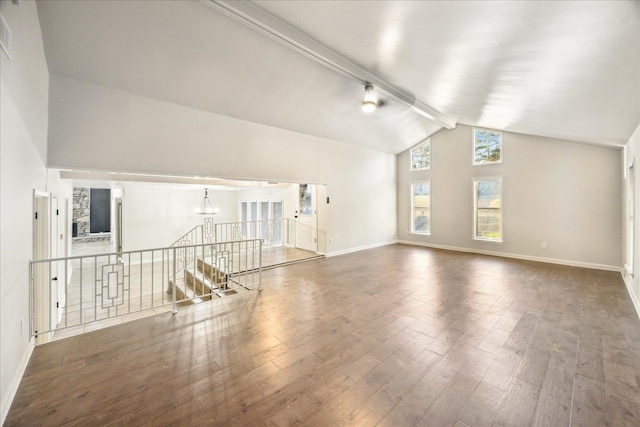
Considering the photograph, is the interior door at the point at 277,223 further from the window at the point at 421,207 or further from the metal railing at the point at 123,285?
the window at the point at 421,207

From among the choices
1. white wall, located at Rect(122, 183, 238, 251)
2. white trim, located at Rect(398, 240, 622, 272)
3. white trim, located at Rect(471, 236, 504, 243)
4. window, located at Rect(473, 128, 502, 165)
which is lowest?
white trim, located at Rect(398, 240, 622, 272)

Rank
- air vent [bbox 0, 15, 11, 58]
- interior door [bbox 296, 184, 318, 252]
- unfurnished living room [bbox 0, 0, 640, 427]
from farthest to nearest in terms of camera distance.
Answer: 1. interior door [bbox 296, 184, 318, 252]
2. unfurnished living room [bbox 0, 0, 640, 427]
3. air vent [bbox 0, 15, 11, 58]

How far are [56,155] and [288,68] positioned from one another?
10.8 ft

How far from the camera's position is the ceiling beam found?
2691 mm

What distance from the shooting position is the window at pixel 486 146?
22.7 ft

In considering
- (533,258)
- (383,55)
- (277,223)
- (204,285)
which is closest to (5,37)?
(383,55)

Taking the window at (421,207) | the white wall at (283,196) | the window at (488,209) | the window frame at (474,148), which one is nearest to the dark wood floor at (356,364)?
the window at (488,209)

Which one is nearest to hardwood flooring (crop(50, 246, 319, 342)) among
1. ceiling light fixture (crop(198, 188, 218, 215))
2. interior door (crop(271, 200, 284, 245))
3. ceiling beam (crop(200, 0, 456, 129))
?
interior door (crop(271, 200, 284, 245))

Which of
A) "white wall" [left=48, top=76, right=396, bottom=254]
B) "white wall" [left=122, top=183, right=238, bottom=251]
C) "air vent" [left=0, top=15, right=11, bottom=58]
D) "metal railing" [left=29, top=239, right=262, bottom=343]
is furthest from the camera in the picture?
"white wall" [left=122, top=183, right=238, bottom=251]

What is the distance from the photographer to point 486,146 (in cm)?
711

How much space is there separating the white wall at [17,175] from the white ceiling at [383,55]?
23.4 inches

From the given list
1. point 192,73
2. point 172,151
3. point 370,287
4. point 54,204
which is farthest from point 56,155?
point 370,287

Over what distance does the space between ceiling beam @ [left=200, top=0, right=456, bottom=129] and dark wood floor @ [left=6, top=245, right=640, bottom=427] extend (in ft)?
11.3

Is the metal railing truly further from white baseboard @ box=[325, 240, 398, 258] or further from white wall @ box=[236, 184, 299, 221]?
white wall @ box=[236, 184, 299, 221]
